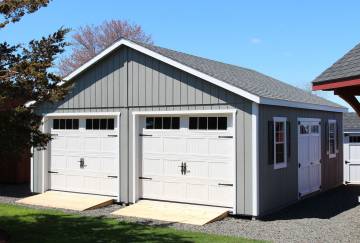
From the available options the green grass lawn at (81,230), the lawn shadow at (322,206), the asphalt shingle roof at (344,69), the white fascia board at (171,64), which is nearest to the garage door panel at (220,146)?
the white fascia board at (171,64)

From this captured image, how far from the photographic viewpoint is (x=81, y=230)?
9.16m

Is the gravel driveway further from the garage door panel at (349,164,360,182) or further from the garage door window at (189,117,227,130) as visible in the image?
the garage door panel at (349,164,360,182)

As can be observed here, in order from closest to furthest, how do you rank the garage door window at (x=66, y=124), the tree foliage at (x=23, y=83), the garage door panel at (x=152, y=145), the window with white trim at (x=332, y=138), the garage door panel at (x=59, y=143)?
the tree foliage at (x=23, y=83) → the garage door panel at (x=152, y=145) → the garage door window at (x=66, y=124) → the garage door panel at (x=59, y=143) → the window with white trim at (x=332, y=138)

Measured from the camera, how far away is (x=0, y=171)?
55.3 feet

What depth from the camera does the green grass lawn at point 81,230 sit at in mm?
8406

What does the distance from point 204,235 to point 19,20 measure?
5.10 m

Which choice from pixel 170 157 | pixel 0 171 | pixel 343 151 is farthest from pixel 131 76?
pixel 343 151

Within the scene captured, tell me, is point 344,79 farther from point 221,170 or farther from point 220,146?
point 221,170

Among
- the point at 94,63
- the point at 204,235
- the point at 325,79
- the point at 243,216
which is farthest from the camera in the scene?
the point at 94,63

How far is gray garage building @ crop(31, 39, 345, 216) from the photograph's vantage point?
10547 millimetres

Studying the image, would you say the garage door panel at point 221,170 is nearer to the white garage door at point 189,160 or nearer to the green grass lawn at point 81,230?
the white garage door at point 189,160

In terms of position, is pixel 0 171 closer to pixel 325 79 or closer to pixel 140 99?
pixel 140 99

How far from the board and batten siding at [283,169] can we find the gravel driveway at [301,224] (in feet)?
1.02

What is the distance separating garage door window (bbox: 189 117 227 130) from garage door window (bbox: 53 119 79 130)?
3821 mm
